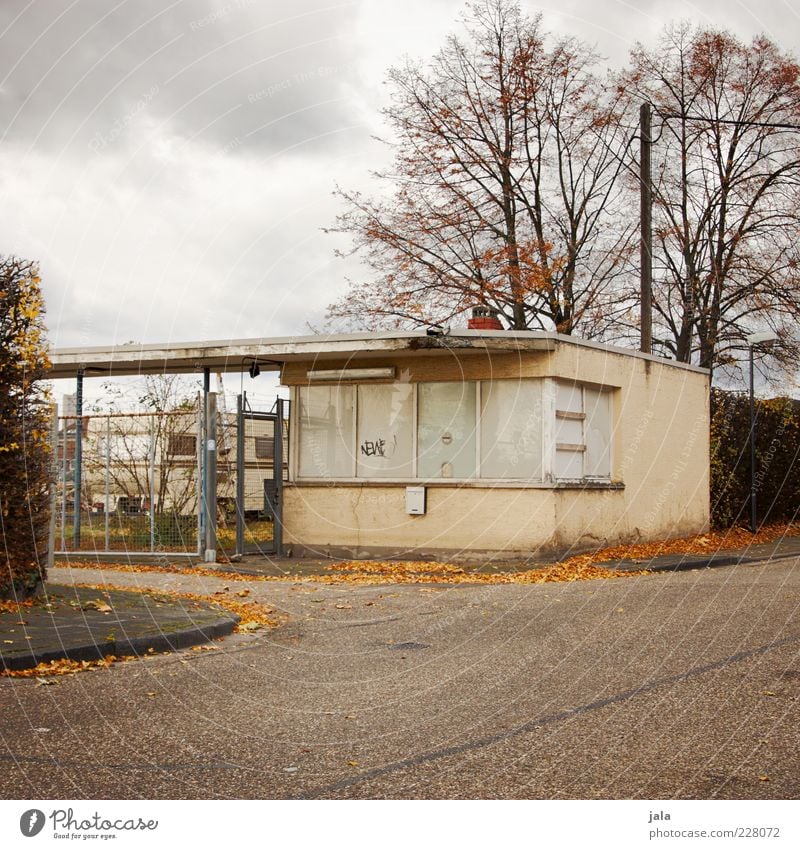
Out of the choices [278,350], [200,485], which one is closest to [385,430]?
[278,350]

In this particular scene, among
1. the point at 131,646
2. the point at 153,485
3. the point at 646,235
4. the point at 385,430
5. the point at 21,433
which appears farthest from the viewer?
the point at 646,235

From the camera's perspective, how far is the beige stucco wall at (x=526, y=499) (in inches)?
646

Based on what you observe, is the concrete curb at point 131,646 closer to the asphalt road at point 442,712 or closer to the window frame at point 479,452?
the asphalt road at point 442,712

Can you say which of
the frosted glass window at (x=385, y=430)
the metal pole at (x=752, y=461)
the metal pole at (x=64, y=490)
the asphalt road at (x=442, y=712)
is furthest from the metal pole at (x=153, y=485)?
the metal pole at (x=752, y=461)

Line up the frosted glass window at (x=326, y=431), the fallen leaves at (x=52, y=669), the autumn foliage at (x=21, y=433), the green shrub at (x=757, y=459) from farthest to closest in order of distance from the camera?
the green shrub at (x=757, y=459) → the frosted glass window at (x=326, y=431) → the autumn foliage at (x=21, y=433) → the fallen leaves at (x=52, y=669)

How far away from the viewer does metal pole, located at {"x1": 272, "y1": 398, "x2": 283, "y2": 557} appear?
17.2 m

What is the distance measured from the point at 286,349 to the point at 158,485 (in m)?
2.97

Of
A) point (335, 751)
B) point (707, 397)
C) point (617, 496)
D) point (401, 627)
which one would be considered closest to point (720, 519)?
point (707, 397)

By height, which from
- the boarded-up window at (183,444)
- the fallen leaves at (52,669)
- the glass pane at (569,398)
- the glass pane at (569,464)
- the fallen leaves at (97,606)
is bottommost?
the fallen leaves at (52,669)

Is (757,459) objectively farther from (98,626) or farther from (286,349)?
(98,626)

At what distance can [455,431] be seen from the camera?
17.0m

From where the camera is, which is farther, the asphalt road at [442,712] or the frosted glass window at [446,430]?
the frosted glass window at [446,430]

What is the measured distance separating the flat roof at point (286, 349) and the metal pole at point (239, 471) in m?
0.87

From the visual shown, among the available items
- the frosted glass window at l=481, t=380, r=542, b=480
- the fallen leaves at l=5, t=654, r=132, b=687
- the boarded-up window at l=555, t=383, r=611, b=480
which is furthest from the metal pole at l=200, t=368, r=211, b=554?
the fallen leaves at l=5, t=654, r=132, b=687
